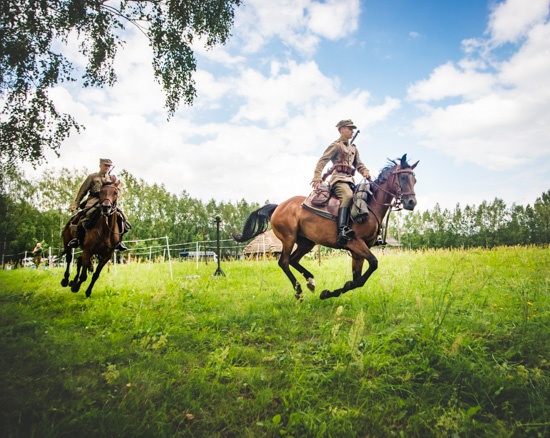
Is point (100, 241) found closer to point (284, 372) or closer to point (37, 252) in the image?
point (284, 372)

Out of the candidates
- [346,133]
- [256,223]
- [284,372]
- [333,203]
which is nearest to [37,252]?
[256,223]

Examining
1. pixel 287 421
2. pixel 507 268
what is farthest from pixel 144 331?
pixel 507 268

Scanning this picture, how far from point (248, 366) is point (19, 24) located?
7199mm

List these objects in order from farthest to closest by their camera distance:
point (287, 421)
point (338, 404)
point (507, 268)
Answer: point (507, 268), point (338, 404), point (287, 421)

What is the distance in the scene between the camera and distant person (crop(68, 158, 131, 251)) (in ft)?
22.9

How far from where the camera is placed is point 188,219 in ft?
214

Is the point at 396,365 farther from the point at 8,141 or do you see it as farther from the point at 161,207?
the point at 161,207

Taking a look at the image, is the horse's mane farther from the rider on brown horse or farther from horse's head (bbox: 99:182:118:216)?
horse's head (bbox: 99:182:118:216)

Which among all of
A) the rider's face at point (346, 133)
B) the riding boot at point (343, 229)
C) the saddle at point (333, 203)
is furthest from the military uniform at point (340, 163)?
the riding boot at point (343, 229)

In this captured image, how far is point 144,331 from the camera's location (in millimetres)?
4605

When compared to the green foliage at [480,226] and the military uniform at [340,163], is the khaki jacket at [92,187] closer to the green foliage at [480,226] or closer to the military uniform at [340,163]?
the military uniform at [340,163]

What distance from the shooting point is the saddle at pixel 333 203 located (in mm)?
5766

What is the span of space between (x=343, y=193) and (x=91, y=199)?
6036 mm

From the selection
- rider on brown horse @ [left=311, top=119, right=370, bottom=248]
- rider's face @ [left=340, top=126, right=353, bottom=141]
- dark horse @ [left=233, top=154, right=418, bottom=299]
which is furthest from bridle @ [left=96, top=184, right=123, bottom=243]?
rider's face @ [left=340, top=126, right=353, bottom=141]
